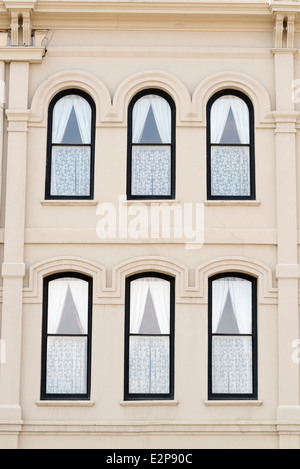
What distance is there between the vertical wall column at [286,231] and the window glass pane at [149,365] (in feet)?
6.08

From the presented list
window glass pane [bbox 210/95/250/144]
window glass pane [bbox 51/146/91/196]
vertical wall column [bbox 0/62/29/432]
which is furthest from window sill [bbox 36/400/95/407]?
window glass pane [bbox 210/95/250/144]

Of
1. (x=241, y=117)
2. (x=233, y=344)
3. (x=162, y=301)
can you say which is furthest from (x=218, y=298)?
(x=241, y=117)

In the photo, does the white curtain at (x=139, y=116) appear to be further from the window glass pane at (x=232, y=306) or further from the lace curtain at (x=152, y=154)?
the window glass pane at (x=232, y=306)

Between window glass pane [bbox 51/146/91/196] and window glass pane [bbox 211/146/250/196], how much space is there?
2.14 meters

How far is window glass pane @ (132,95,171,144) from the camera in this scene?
1539 cm

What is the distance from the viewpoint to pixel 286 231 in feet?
48.6

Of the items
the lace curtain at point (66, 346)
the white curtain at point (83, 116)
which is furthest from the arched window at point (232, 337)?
the white curtain at point (83, 116)

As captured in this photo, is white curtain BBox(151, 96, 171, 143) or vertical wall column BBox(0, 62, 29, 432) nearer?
vertical wall column BBox(0, 62, 29, 432)

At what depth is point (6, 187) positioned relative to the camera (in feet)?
49.3

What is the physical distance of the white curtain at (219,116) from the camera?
15422 millimetres

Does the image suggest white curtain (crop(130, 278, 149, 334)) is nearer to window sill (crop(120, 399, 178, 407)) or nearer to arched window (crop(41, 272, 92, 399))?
arched window (crop(41, 272, 92, 399))

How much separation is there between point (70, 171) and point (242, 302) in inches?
143

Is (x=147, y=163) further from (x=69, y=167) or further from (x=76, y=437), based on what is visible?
(x=76, y=437)

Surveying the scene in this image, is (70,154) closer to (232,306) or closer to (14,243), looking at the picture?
(14,243)
